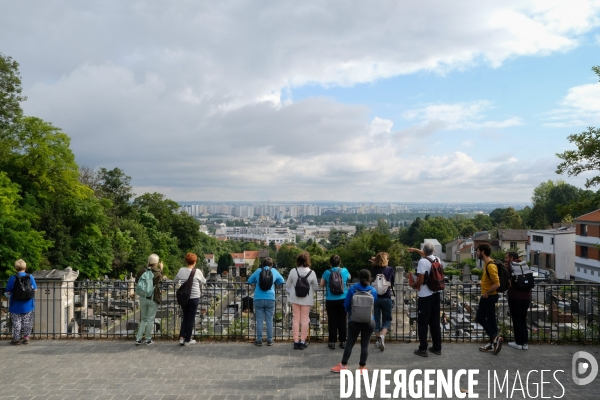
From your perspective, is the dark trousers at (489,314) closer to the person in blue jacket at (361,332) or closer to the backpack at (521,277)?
the backpack at (521,277)

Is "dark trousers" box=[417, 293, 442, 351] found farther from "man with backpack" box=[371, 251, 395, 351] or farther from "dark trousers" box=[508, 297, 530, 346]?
"dark trousers" box=[508, 297, 530, 346]

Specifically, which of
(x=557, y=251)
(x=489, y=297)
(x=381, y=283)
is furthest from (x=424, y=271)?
(x=557, y=251)

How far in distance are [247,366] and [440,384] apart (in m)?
3.00

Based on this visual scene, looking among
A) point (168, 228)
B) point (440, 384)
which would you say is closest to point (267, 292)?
point (440, 384)

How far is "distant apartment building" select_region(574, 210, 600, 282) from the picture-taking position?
43531 mm

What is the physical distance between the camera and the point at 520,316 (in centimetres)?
830

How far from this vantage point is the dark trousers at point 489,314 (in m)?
8.09

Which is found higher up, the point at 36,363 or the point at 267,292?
the point at 267,292

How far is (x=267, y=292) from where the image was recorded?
28.3 ft

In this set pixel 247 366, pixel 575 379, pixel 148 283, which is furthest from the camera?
pixel 148 283

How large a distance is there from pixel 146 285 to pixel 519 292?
6726mm

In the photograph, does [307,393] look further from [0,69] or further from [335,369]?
[0,69]

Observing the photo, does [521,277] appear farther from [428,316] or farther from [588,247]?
[588,247]

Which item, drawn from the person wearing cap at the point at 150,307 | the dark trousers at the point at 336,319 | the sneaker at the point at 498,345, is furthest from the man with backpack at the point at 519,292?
the person wearing cap at the point at 150,307
